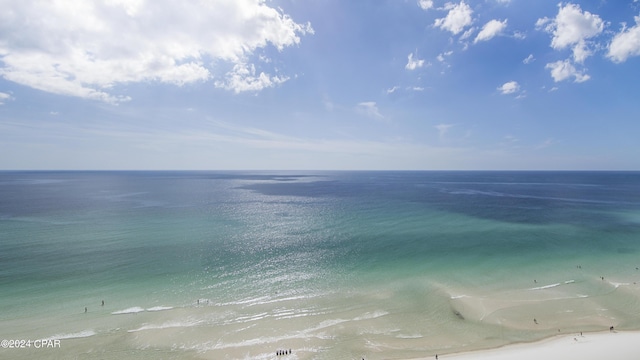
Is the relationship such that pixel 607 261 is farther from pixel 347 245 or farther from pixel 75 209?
pixel 75 209

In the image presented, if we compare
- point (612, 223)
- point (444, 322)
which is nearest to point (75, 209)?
point (444, 322)

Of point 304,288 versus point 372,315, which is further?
point 304,288

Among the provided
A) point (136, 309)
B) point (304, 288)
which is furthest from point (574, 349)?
point (136, 309)

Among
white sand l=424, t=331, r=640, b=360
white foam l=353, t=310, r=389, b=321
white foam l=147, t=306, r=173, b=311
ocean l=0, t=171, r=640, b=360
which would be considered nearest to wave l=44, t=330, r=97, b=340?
ocean l=0, t=171, r=640, b=360

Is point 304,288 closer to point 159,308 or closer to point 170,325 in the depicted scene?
point 170,325

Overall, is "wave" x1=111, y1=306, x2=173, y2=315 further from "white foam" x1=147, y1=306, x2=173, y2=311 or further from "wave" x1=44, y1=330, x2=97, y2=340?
"wave" x1=44, y1=330, x2=97, y2=340

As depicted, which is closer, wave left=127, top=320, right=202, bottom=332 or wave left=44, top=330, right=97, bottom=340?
wave left=44, top=330, right=97, bottom=340
